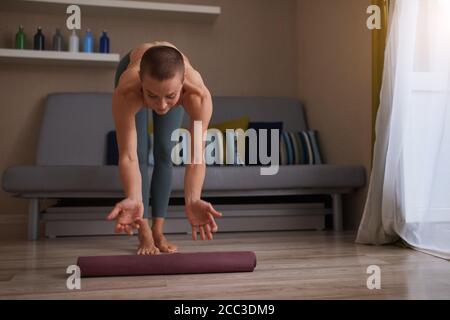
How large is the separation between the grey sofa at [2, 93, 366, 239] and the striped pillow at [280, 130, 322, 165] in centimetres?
39

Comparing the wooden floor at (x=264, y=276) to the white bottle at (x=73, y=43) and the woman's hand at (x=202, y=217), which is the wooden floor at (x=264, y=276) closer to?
the woman's hand at (x=202, y=217)

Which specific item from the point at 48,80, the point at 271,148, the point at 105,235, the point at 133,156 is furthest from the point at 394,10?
the point at 48,80

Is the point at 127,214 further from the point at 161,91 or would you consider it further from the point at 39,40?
the point at 39,40

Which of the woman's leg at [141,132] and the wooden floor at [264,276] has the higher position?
the woman's leg at [141,132]

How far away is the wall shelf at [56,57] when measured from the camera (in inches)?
140

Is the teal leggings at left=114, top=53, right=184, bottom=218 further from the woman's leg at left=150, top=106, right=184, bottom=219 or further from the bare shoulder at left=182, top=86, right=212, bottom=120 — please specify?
the bare shoulder at left=182, top=86, right=212, bottom=120

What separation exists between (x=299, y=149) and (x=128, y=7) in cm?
165

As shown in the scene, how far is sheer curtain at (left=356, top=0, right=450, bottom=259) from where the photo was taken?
2285 millimetres

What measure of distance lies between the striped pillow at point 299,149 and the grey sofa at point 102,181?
385mm

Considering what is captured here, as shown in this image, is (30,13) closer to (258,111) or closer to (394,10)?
(258,111)

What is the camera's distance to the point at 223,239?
2.96 m

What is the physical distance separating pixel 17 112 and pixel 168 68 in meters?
2.66

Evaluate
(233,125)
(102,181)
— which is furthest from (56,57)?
(233,125)
